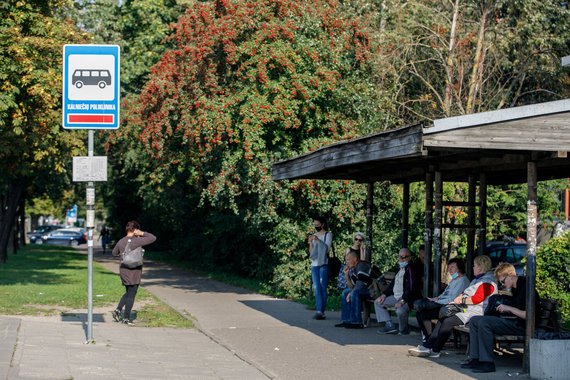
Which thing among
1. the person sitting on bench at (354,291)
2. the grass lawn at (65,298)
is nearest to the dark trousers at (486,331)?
the person sitting on bench at (354,291)

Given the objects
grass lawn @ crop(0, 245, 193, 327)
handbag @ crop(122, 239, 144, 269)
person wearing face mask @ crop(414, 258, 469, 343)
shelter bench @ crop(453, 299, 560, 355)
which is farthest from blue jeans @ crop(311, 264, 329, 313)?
shelter bench @ crop(453, 299, 560, 355)

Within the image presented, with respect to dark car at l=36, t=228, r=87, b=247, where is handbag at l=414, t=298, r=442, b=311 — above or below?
above

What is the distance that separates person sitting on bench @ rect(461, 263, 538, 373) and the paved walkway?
216mm

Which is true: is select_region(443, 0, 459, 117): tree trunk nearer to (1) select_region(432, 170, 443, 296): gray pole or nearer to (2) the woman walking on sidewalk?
(1) select_region(432, 170, 443, 296): gray pole

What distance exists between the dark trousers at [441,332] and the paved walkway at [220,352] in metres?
0.20

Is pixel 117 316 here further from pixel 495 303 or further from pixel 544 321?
pixel 544 321

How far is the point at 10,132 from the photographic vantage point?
2002cm

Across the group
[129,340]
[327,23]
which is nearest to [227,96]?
[327,23]

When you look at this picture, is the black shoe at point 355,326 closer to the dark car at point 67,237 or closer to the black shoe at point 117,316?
the black shoe at point 117,316

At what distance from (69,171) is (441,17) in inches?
863

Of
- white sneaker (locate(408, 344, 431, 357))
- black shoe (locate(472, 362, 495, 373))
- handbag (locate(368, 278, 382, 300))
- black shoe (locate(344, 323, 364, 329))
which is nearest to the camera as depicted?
black shoe (locate(472, 362, 495, 373))

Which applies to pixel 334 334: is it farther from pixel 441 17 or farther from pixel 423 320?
pixel 441 17

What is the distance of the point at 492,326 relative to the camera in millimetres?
9117

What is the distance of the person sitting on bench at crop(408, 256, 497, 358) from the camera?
32.5 ft
